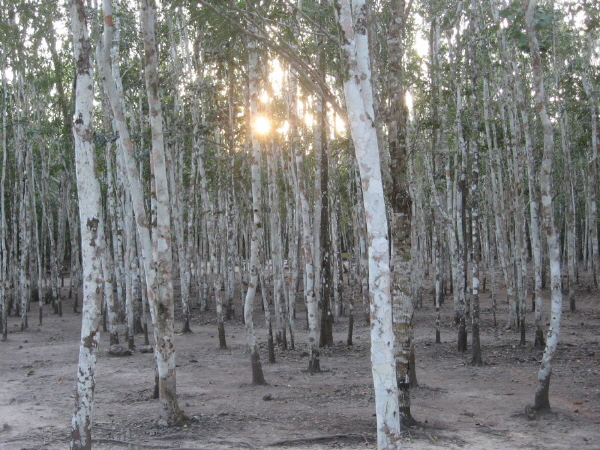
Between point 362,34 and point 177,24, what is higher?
point 177,24

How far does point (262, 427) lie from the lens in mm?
9164

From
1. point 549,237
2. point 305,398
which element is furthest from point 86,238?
point 549,237

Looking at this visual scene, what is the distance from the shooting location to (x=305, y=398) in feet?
36.1

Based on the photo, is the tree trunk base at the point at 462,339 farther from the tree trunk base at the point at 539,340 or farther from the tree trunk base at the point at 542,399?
the tree trunk base at the point at 542,399

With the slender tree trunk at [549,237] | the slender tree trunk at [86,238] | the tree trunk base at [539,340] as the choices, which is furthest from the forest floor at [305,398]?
the slender tree trunk at [86,238]

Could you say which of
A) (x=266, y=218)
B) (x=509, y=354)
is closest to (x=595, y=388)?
(x=509, y=354)

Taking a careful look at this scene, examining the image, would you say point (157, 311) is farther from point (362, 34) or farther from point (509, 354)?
point (509, 354)

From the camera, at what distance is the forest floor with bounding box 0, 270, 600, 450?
8.52 metres

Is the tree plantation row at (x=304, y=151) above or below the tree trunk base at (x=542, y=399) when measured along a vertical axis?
above

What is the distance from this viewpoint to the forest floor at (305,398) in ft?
28.0

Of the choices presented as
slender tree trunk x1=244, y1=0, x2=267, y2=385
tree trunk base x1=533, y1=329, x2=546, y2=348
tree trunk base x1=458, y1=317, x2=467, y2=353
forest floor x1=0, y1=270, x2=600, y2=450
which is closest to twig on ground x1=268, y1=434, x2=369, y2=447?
forest floor x1=0, y1=270, x2=600, y2=450

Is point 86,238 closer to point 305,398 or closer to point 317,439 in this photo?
point 317,439

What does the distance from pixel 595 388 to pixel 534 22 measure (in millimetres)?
6279

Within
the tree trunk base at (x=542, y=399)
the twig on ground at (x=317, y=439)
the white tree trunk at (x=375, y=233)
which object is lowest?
the twig on ground at (x=317, y=439)
